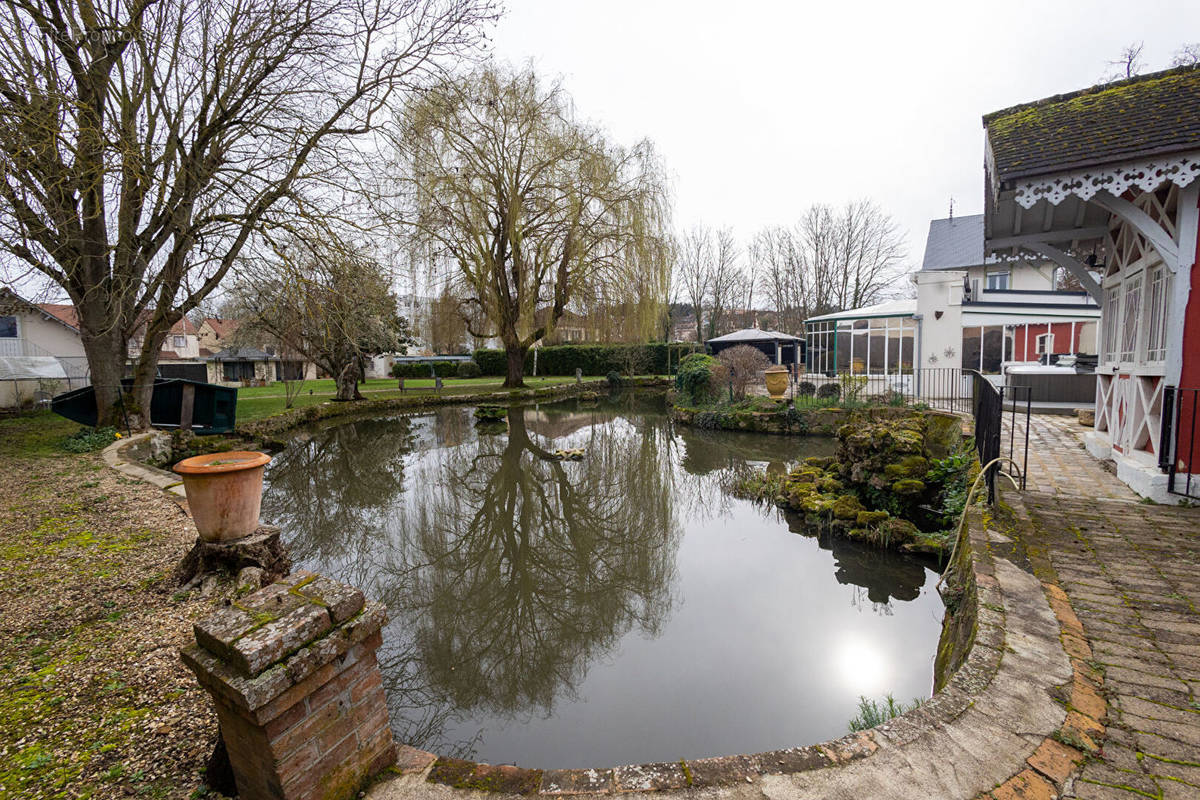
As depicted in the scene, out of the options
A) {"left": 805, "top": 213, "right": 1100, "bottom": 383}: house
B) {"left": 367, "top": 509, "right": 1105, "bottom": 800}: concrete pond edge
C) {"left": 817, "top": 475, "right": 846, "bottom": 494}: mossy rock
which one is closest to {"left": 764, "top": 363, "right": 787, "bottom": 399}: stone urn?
{"left": 805, "top": 213, "right": 1100, "bottom": 383}: house

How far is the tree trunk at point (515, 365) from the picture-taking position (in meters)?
20.9

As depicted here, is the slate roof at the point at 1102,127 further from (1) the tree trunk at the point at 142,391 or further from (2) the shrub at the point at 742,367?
(1) the tree trunk at the point at 142,391

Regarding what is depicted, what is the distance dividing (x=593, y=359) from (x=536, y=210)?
12.7 metres

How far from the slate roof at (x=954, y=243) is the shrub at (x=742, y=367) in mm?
11693

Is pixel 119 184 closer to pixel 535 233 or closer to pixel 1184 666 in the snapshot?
pixel 1184 666

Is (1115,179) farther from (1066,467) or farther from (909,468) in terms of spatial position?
(909,468)

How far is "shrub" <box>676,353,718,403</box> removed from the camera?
1555 cm

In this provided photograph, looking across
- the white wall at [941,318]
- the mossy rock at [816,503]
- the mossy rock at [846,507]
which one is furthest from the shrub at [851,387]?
the mossy rock at [846,507]

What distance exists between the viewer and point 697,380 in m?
15.8

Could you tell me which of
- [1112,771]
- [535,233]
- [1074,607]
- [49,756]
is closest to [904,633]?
[1074,607]

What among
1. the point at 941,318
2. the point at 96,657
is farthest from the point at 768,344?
the point at 96,657

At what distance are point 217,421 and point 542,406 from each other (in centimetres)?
1045

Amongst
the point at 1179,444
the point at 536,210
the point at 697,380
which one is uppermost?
the point at 536,210

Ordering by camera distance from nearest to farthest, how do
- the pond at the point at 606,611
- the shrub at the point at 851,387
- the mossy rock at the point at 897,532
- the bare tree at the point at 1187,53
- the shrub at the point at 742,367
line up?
1. the pond at the point at 606,611
2. the mossy rock at the point at 897,532
3. the shrub at the point at 851,387
4. the bare tree at the point at 1187,53
5. the shrub at the point at 742,367
